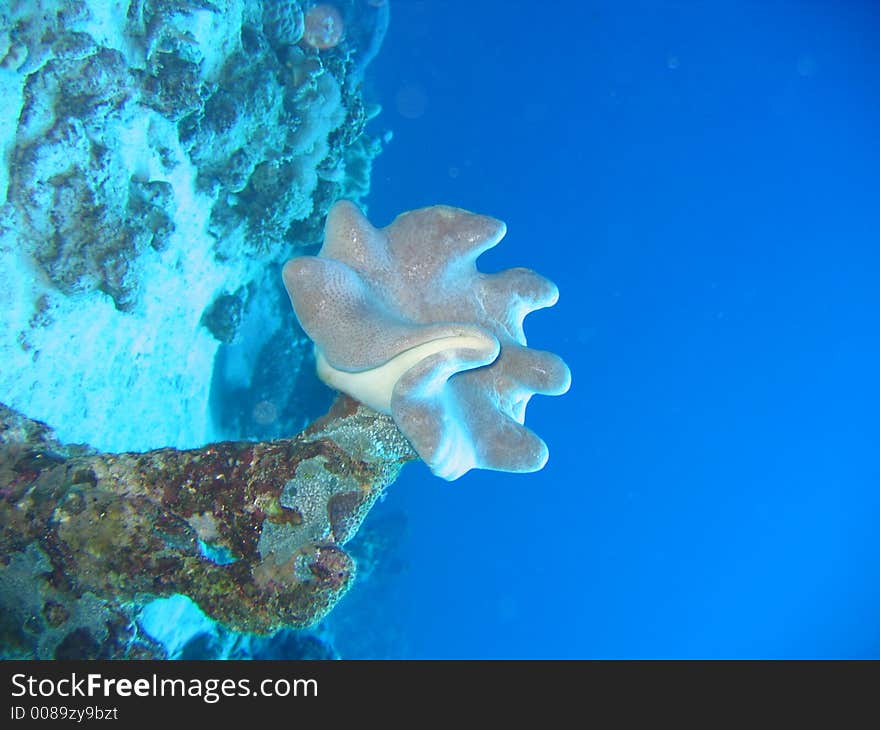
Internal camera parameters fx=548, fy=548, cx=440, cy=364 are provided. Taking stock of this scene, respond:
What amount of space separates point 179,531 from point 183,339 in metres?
3.72

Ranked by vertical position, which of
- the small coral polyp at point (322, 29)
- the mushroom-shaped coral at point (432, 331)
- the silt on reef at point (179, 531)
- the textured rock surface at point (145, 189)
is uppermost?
the small coral polyp at point (322, 29)

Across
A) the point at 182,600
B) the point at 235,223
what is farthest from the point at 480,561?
the point at 235,223

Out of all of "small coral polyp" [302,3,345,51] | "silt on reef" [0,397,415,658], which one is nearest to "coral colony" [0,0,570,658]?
"silt on reef" [0,397,415,658]

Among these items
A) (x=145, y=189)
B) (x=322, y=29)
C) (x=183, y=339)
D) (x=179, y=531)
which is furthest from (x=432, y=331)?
(x=322, y=29)

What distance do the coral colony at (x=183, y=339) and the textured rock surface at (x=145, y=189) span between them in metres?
0.02

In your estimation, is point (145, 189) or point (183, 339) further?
point (183, 339)

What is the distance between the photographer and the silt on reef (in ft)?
8.78

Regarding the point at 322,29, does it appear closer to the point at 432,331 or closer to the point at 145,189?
the point at 145,189

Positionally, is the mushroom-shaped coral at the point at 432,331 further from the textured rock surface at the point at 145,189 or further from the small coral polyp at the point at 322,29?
the small coral polyp at the point at 322,29

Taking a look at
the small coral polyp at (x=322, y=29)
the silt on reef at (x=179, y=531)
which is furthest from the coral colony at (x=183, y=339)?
the small coral polyp at (x=322, y=29)

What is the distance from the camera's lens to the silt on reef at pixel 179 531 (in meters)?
2.68

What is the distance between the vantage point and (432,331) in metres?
2.77

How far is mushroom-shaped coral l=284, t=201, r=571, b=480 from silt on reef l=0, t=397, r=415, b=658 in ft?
1.14

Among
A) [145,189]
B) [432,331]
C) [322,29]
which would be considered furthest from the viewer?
[322,29]
